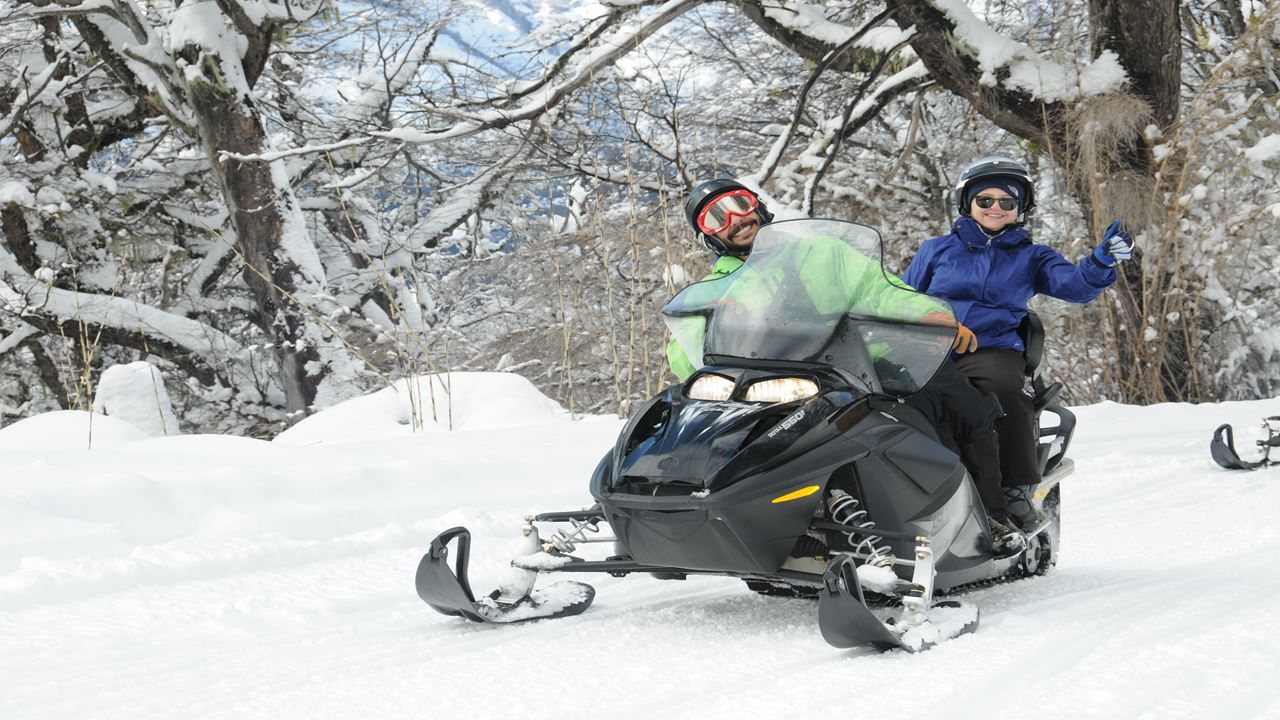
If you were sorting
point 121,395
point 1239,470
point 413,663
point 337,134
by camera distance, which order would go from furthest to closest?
point 337,134 → point 121,395 → point 1239,470 → point 413,663

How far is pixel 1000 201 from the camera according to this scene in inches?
157

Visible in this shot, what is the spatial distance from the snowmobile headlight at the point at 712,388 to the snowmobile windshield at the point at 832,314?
9 centimetres

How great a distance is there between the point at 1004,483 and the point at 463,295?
38.8ft

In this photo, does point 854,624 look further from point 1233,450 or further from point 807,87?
point 807,87

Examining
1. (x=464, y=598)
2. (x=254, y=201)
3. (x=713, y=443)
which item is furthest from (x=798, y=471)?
(x=254, y=201)

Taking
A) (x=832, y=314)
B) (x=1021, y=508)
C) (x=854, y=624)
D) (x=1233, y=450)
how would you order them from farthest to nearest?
(x=1233, y=450) → (x=1021, y=508) → (x=832, y=314) → (x=854, y=624)

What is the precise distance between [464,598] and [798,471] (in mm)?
983

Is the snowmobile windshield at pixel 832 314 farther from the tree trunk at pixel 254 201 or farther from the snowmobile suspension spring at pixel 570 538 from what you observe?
the tree trunk at pixel 254 201

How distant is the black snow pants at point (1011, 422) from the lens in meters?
3.77

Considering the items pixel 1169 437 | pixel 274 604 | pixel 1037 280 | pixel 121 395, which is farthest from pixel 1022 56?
pixel 274 604

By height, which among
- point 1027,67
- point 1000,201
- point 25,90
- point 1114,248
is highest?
point 25,90

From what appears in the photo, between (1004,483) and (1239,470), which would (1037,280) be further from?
(1239,470)

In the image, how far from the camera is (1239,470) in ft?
19.5

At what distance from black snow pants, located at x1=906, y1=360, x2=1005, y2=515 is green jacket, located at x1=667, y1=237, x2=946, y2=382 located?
0.95 feet
